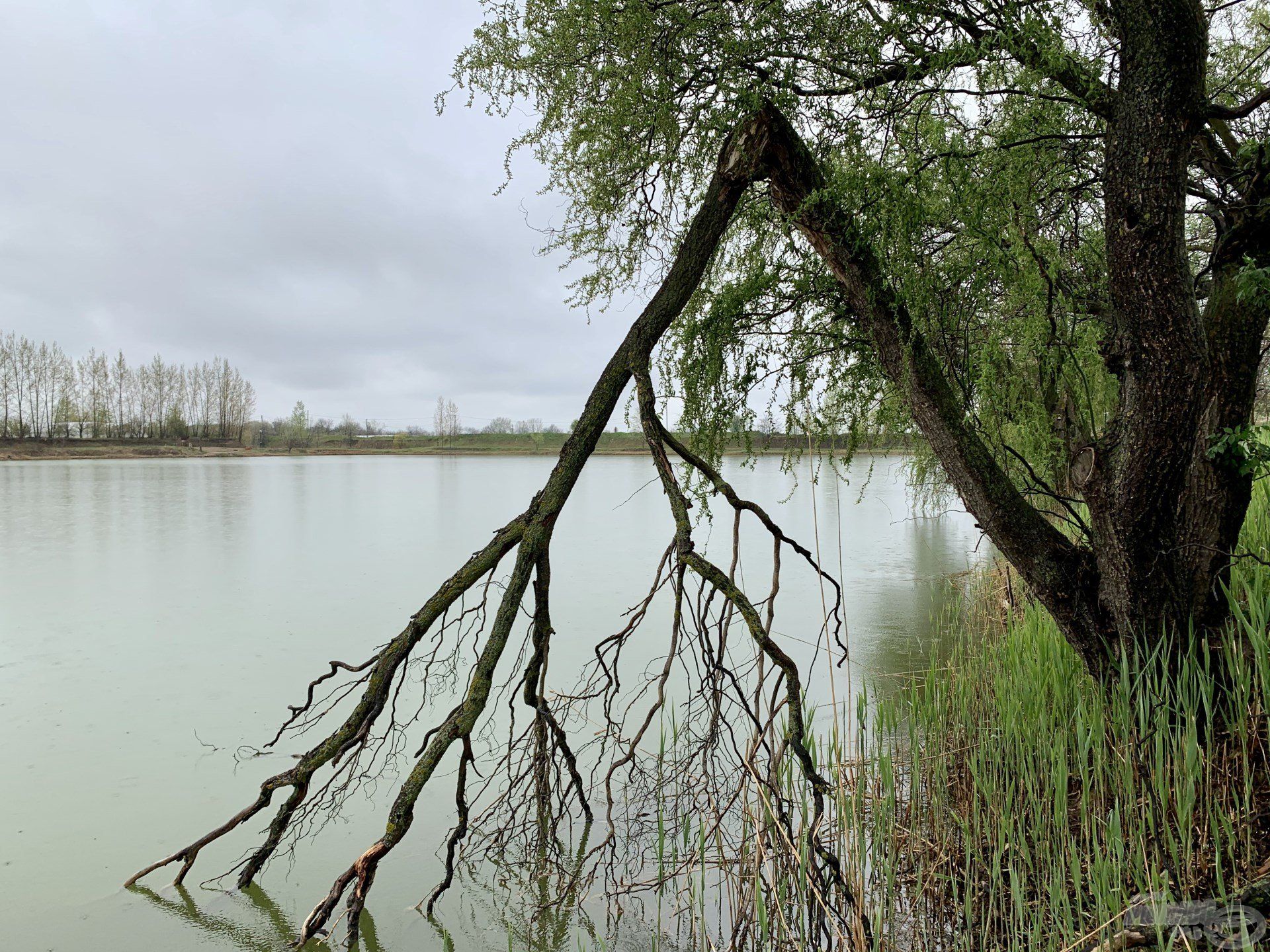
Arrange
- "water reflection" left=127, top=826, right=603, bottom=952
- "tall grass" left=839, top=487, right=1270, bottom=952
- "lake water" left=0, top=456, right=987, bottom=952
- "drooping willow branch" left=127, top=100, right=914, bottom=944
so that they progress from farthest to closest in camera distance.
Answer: "lake water" left=0, top=456, right=987, bottom=952
"water reflection" left=127, top=826, right=603, bottom=952
"tall grass" left=839, top=487, right=1270, bottom=952
"drooping willow branch" left=127, top=100, right=914, bottom=944

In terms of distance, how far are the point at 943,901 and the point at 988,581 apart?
431 cm

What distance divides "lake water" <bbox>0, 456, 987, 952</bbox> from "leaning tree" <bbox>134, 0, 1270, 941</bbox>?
35 centimetres

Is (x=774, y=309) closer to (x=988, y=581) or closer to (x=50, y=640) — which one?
(x=988, y=581)

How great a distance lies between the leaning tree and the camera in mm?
2062

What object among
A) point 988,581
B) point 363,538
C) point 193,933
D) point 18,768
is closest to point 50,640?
point 18,768

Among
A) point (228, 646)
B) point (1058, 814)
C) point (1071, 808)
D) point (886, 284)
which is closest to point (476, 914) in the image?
point (1058, 814)

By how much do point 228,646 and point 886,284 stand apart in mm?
4751

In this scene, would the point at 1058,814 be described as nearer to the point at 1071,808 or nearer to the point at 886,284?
the point at 1071,808

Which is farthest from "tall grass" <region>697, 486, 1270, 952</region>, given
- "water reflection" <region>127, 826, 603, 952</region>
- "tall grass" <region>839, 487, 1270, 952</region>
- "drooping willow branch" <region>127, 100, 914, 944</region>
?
"water reflection" <region>127, 826, 603, 952</region>

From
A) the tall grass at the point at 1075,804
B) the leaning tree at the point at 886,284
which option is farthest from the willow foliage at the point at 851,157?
the tall grass at the point at 1075,804

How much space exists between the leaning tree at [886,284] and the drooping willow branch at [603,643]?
0.04ft

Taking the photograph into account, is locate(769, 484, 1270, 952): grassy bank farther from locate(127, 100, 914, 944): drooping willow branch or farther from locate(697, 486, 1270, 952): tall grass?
locate(127, 100, 914, 944): drooping willow branch

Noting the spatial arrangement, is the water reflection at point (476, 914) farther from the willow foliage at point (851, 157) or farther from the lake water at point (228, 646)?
the willow foliage at point (851, 157)

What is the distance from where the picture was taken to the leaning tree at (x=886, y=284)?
2062 mm
